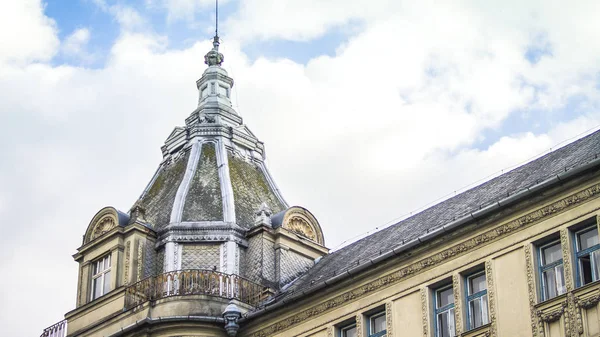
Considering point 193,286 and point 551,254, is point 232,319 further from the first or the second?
point 551,254

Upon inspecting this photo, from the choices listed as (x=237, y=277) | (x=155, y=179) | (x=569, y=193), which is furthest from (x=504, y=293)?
(x=155, y=179)

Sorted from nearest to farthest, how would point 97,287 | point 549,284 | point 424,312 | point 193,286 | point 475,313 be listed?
point 549,284 → point 475,313 → point 424,312 → point 193,286 → point 97,287

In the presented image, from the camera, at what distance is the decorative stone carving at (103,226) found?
42.7 metres

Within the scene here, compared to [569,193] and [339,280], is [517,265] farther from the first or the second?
[339,280]

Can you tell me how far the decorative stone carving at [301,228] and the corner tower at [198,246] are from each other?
34 mm

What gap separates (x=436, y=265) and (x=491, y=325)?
2.77 metres

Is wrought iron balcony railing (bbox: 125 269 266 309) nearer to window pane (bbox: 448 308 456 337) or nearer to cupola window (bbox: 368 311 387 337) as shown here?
cupola window (bbox: 368 311 387 337)

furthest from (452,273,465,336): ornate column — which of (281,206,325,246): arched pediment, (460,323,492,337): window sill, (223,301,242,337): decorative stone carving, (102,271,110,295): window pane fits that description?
(102,271,110,295): window pane

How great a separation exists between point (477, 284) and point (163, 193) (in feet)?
51.4

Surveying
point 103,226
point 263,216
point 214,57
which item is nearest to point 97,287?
point 103,226

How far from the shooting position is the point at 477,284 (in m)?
32.5

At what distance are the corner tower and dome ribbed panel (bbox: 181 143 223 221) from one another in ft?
0.11

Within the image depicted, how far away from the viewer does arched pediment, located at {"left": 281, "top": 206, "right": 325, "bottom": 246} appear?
43.0 m

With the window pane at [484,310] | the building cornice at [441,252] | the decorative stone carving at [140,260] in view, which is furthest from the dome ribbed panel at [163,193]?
the window pane at [484,310]
